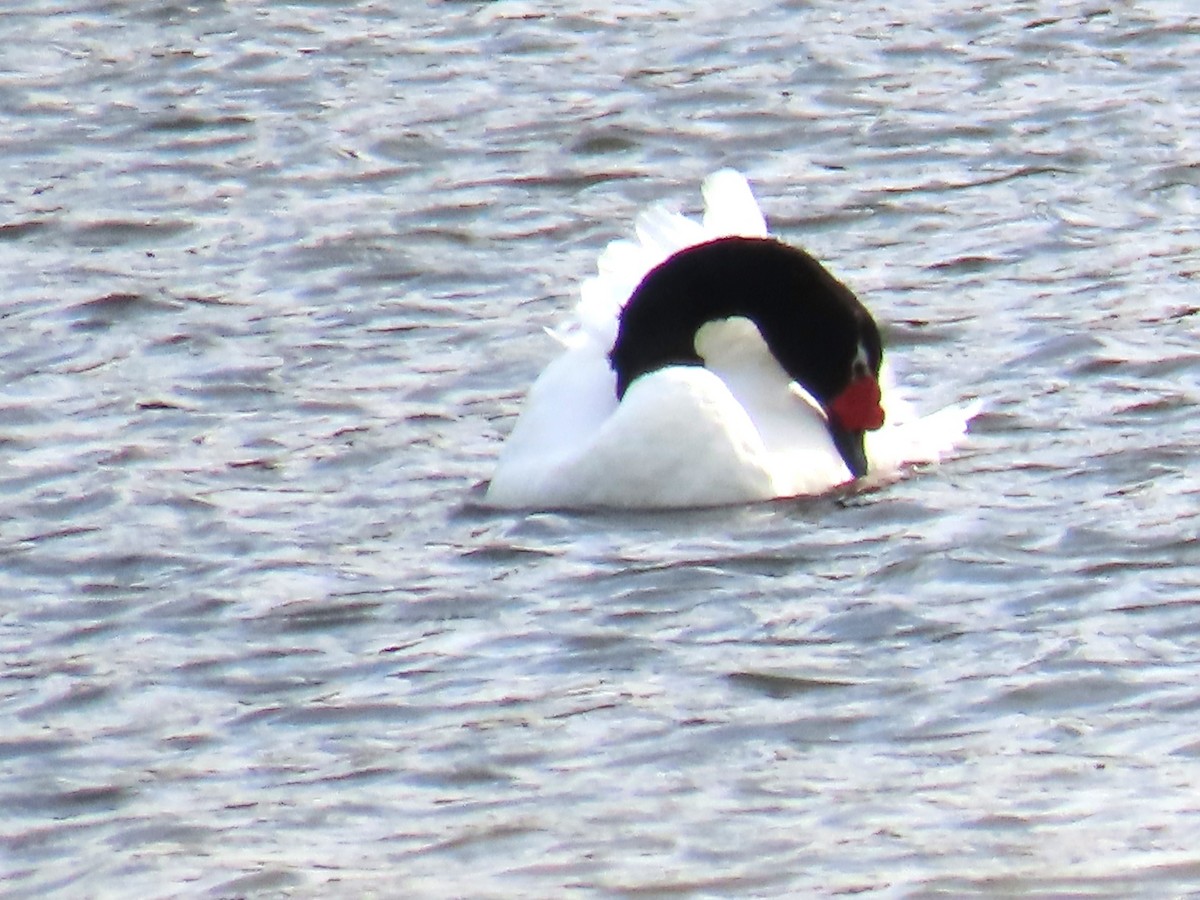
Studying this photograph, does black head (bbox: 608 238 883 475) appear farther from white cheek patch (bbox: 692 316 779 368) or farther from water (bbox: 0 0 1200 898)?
water (bbox: 0 0 1200 898)

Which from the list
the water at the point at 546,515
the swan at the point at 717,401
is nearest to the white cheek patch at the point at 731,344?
the swan at the point at 717,401

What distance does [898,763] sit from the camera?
672 centimetres

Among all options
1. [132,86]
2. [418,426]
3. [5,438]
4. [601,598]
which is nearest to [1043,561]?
[601,598]

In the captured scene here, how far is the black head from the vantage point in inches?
362

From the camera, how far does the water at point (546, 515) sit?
655cm

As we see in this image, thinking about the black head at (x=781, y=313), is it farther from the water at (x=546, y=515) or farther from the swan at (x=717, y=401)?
the water at (x=546, y=515)

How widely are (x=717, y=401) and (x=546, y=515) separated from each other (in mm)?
554

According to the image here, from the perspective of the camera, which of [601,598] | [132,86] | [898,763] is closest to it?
[898,763]

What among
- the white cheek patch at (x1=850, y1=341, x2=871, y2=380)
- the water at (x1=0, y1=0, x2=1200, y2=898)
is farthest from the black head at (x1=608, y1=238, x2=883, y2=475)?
the water at (x1=0, y1=0, x2=1200, y2=898)

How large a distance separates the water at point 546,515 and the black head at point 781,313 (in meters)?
0.38

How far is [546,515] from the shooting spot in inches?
348

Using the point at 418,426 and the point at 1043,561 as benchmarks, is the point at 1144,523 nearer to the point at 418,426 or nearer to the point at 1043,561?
the point at 1043,561

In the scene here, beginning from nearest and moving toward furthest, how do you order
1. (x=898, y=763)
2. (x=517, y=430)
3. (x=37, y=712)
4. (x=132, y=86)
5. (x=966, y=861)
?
(x=966, y=861) → (x=898, y=763) → (x=37, y=712) → (x=517, y=430) → (x=132, y=86)

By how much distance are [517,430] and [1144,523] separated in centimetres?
187
